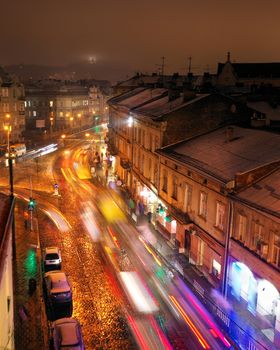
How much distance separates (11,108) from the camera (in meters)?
81.6

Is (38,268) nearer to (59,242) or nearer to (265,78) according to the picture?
(59,242)

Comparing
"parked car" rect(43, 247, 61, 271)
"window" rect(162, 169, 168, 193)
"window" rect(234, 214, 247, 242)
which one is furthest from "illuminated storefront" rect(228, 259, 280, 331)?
"window" rect(162, 169, 168, 193)

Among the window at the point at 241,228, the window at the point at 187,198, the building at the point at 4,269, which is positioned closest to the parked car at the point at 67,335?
the building at the point at 4,269

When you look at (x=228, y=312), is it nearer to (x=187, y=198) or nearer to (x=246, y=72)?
(x=187, y=198)

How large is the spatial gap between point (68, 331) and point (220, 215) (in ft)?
39.6

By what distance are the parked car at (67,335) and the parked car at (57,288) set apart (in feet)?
9.66

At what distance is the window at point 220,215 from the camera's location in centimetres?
2578

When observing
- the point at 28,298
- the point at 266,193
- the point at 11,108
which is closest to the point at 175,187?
the point at 266,193

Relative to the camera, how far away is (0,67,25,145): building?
258 feet

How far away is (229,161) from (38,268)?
14.5 m

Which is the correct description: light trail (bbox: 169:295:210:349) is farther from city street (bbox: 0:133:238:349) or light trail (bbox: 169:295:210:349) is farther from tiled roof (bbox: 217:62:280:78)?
tiled roof (bbox: 217:62:280:78)

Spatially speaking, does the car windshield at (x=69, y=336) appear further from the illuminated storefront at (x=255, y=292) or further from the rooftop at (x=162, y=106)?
the rooftop at (x=162, y=106)

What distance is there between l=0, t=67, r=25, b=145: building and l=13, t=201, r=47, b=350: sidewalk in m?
47.7

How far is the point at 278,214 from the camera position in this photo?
789 inches
